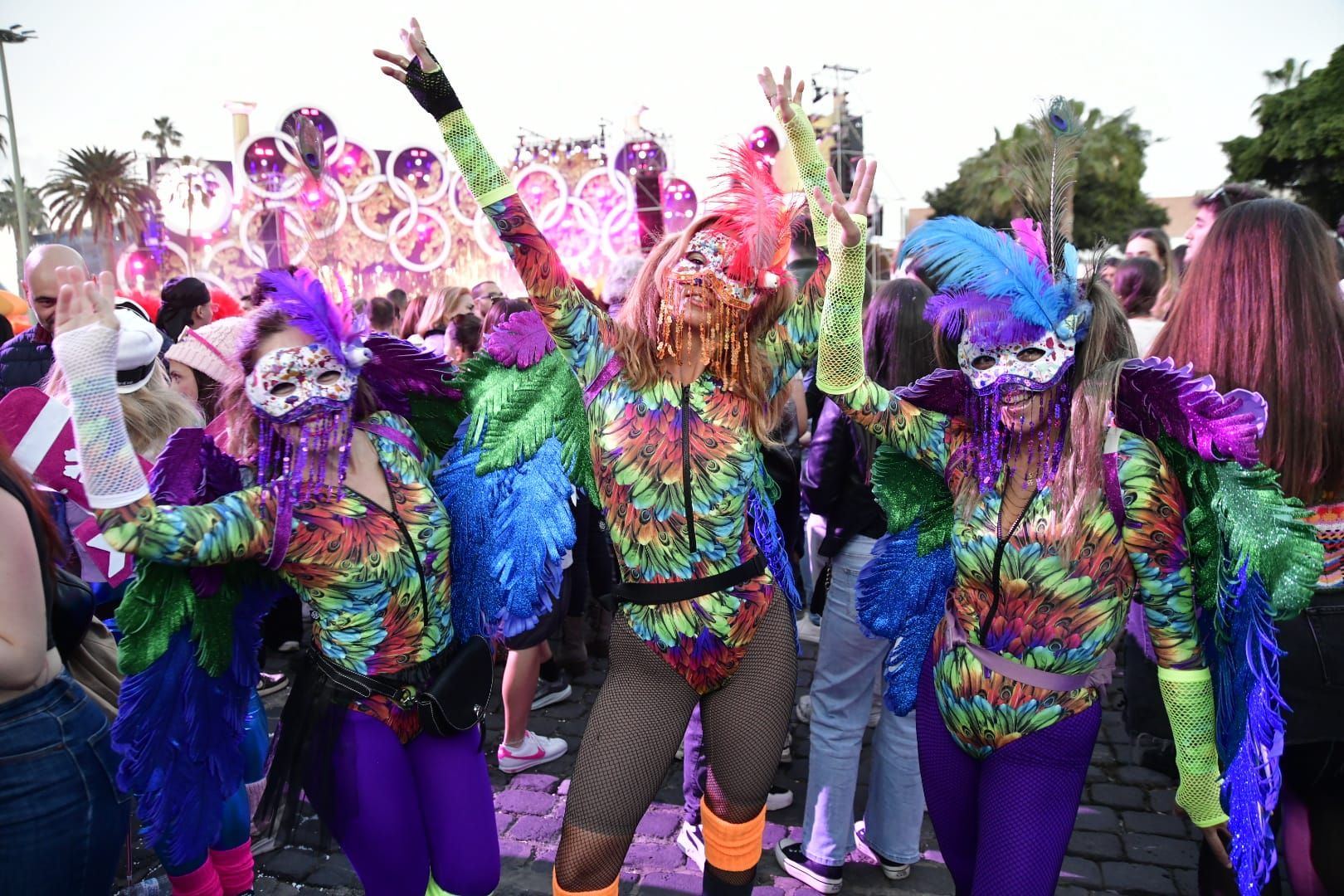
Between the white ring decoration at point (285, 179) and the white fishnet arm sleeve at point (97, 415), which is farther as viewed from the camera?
the white ring decoration at point (285, 179)

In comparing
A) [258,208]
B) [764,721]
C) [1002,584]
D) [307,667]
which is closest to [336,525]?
[307,667]

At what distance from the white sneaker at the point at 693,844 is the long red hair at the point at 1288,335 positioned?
7.13 feet

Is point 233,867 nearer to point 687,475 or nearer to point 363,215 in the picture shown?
point 687,475

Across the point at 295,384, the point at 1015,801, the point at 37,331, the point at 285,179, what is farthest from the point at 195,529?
the point at 285,179

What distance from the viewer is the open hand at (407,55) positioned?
2016mm

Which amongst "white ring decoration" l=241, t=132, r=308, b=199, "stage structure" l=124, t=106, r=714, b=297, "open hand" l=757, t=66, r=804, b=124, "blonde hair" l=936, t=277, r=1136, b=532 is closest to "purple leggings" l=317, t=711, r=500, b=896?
"blonde hair" l=936, t=277, r=1136, b=532

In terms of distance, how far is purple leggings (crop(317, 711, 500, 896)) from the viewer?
2.11 metres

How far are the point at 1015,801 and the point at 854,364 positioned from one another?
1.06m

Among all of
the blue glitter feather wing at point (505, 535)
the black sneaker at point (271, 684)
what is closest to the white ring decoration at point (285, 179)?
the black sneaker at point (271, 684)

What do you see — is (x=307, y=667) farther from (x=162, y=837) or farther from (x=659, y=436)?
(x=659, y=436)

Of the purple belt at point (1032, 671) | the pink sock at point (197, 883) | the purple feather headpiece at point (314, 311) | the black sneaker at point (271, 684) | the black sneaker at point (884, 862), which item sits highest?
the purple feather headpiece at point (314, 311)

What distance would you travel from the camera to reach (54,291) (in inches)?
159

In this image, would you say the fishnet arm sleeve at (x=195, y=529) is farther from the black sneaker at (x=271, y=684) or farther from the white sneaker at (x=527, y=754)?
the black sneaker at (x=271, y=684)

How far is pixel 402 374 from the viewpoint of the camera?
2.47 m
